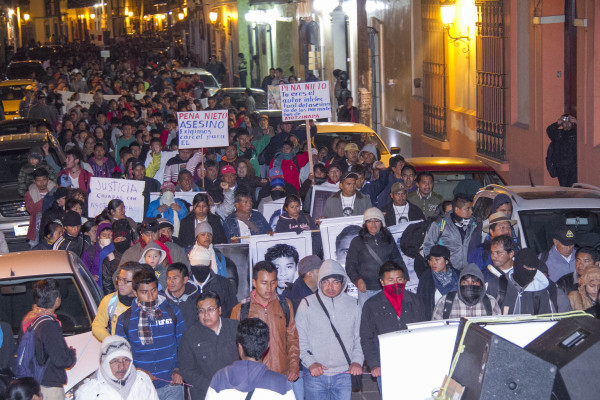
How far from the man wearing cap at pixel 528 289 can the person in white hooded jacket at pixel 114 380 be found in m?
2.96

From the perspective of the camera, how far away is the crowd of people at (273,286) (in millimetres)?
6938

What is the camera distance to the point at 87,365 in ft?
25.2

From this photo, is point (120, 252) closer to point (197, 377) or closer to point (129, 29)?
point (197, 377)

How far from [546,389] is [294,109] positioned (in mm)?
11494

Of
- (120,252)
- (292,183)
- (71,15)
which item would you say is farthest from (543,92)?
(71,15)

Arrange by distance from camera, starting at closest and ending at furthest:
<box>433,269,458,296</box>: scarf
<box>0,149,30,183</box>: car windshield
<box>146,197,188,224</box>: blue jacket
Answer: <box>433,269,458,296</box>: scarf → <box>146,197,188,224</box>: blue jacket → <box>0,149,30,183</box>: car windshield

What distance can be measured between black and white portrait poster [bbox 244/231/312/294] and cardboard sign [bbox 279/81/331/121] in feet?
16.2

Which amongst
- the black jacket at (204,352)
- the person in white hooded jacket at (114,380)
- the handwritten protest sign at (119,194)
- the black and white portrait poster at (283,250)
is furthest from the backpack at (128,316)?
the handwritten protest sign at (119,194)

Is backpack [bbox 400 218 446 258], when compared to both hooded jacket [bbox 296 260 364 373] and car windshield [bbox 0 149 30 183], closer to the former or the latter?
hooded jacket [bbox 296 260 364 373]

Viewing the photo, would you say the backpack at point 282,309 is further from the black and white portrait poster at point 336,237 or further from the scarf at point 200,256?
the black and white portrait poster at point 336,237

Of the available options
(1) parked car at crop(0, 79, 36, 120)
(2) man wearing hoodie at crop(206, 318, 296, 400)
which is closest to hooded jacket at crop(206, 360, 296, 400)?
(2) man wearing hoodie at crop(206, 318, 296, 400)

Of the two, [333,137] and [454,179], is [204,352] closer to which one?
[454,179]

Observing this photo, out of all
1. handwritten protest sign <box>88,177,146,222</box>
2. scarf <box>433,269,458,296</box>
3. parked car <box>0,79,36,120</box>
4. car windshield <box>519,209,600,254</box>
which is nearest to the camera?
scarf <box>433,269,458,296</box>

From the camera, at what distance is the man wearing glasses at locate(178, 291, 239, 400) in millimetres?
7203
